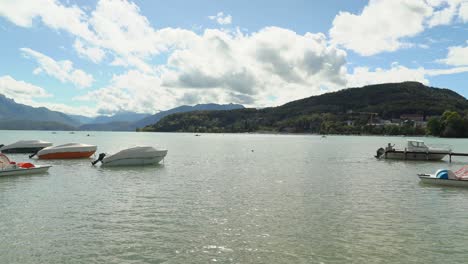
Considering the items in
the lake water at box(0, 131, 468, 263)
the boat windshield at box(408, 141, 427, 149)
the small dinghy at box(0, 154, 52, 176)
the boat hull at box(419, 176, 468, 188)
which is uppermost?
the boat windshield at box(408, 141, 427, 149)

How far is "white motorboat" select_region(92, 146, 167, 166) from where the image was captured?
4581 centimetres

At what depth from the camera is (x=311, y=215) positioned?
65.6ft

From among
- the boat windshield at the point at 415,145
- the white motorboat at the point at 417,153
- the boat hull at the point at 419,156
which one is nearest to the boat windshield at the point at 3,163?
the white motorboat at the point at 417,153

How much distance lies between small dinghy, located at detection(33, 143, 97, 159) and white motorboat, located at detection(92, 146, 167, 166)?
45.4 ft

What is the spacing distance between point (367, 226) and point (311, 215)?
10.3 feet

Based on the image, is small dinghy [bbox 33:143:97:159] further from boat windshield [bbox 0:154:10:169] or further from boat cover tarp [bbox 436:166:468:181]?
boat cover tarp [bbox 436:166:468:181]

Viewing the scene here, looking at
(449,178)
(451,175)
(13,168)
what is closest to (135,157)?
(13,168)

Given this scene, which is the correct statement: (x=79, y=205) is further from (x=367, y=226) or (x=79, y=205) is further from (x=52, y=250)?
(x=367, y=226)

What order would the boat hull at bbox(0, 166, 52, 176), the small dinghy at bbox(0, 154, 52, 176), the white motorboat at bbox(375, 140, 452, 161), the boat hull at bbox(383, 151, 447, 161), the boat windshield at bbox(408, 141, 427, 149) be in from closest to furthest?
the boat hull at bbox(0, 166, 52, 176), the small dinghy at bbox(0, 154, 52, 176), the white motorboat at bbox(375, 140, 452, 161), the boat hull at bbox(383, 151, 447, 161), the boat windshield at bbox(408, 141, 427, 149)

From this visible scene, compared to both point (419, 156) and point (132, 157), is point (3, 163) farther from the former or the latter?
point (419, 156)

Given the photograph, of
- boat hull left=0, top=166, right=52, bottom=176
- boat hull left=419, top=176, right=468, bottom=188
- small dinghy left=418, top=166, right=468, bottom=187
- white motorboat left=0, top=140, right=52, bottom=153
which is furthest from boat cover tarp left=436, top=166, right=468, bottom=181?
white motorboat left=0, top=140, right=52, bottom=153

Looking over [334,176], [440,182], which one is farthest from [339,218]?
[334,176]

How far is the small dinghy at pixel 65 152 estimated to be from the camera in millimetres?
57438

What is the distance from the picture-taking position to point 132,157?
46906 mm
